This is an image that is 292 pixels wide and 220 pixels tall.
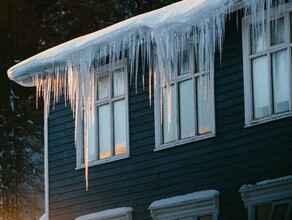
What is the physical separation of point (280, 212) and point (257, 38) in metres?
2.74

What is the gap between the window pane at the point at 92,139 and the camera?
21234 mm

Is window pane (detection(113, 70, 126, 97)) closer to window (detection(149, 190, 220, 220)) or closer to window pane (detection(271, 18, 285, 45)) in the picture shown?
window (detection(149, 190, 220, 220))

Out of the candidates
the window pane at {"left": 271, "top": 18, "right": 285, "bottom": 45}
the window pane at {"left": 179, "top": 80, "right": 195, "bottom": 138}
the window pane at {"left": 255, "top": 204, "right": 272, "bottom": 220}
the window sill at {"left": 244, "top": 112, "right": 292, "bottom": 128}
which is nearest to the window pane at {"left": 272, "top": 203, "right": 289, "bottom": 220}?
the window pane at {"left": 255, "top": 204, "right": 272, "bottom": 220}

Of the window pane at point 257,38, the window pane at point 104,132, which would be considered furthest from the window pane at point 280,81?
the window pane at point 104,132

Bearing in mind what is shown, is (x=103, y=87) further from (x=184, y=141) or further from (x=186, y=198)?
(x=186, y=198)

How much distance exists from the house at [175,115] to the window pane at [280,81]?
0.07 feet

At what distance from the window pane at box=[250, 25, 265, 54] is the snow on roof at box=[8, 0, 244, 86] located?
2.39 ft

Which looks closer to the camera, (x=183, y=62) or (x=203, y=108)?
(x=203, y=108)

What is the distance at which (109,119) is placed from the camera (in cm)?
2102

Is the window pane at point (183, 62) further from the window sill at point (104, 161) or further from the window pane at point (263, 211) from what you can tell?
the window pane at point (263, 211)

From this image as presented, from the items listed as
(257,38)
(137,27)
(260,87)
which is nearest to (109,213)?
(137,27)

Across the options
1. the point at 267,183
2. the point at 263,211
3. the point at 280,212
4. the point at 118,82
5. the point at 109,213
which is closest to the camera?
the point at 280,212

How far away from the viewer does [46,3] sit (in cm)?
3816

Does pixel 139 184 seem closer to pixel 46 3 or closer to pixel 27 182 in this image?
pixel 46 3
